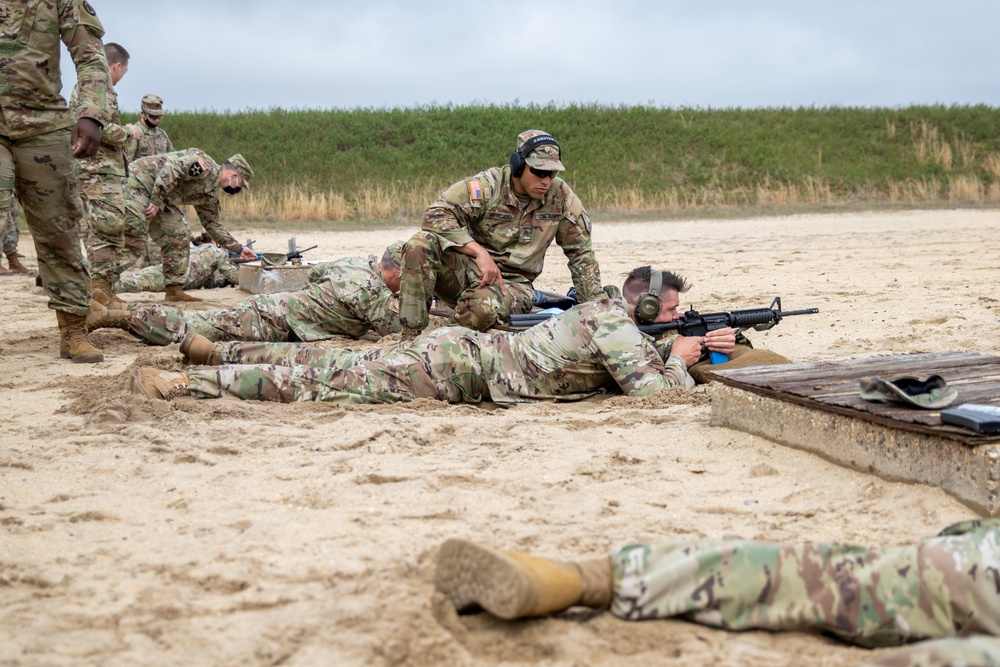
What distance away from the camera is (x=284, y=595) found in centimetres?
265

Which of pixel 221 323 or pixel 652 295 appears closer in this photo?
pixel 652 295

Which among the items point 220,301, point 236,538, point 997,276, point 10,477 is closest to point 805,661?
point 236,538

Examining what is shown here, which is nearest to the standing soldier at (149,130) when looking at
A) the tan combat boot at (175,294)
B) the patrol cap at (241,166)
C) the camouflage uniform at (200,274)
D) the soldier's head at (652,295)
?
the camouflage uniform at (200,274)

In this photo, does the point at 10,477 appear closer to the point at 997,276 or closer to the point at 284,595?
the point at 284,595

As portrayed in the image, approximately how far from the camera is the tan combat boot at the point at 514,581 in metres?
2.32

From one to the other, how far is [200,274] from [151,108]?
190 centimetres

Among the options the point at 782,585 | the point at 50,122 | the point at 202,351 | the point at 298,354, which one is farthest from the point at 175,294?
the point at 782,585

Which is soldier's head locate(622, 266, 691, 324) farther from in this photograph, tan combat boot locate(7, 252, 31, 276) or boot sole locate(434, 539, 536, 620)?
tan combat boot locate(7, 252, 31, 276)

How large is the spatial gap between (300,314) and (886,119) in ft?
88.9

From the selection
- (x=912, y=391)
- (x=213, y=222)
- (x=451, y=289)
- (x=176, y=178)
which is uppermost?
(x=176, y=178)

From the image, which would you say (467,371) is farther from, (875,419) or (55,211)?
(55,211)

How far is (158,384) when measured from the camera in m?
4.95

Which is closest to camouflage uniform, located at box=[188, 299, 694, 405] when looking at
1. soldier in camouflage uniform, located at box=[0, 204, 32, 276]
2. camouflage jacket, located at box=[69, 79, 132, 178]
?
camouflage jacket, located at box=[69, 79, 132, 178]

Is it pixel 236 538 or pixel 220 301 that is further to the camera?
pixel 220 301
